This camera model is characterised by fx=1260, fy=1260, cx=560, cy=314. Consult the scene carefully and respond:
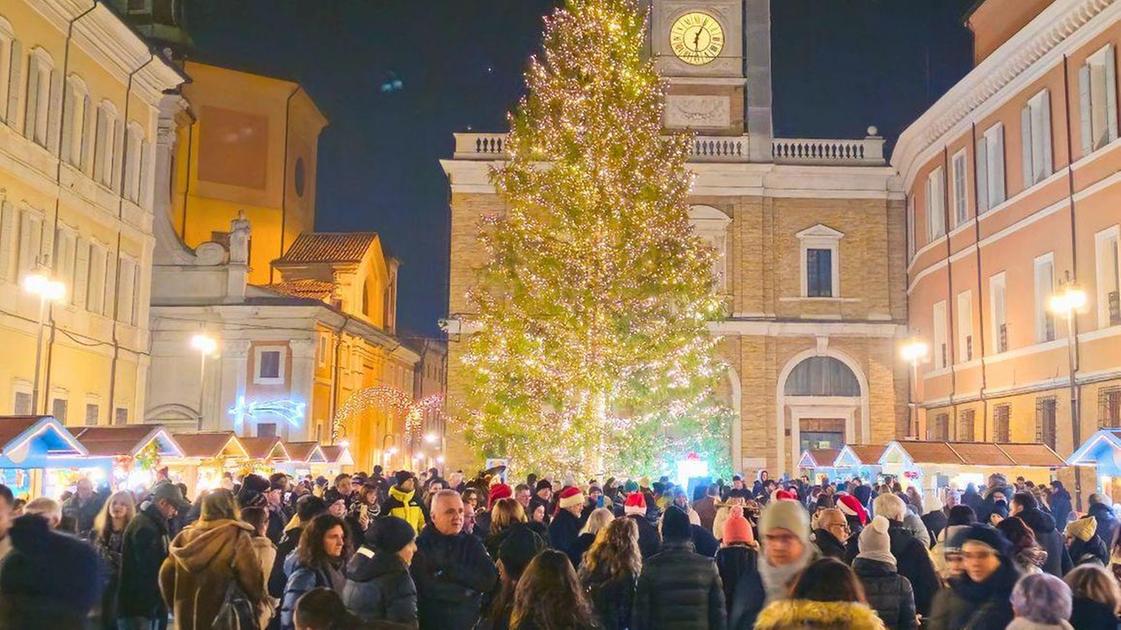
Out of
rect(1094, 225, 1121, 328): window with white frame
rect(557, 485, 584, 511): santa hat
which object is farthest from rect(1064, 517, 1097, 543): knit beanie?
rect(1094, 225, 1121, 328): window with white frame

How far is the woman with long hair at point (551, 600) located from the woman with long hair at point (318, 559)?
1.87 m

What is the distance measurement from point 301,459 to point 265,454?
321 centimetres

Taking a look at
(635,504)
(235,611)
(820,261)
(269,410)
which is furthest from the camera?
(269,410)

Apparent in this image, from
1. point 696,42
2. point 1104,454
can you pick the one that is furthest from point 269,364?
point 1104,454

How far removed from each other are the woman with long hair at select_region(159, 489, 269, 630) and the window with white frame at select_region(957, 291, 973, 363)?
30.5m

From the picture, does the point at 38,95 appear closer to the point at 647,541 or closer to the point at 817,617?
the point at 647,541

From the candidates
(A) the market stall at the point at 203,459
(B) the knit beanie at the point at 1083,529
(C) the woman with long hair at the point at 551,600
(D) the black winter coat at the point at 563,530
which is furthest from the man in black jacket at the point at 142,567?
(A) the market stall at the point at 203,459

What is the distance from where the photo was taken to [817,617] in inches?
172

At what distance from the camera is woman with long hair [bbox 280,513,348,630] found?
289 inches

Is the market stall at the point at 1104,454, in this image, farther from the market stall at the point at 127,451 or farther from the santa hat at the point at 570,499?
the market stall at the point at 127,451

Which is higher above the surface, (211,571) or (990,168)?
(990,168)

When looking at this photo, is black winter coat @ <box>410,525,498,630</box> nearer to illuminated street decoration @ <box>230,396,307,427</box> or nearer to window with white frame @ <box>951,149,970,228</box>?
window with white frame @ <box>951,149,970,228</box>

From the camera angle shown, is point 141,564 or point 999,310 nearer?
point 141,564

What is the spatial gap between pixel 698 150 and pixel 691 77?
8.09 ft
